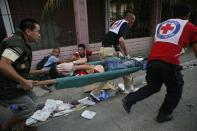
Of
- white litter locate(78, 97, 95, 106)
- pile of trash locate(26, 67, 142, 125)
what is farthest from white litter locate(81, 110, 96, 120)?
white litter locate(78, 97, 95, 106)

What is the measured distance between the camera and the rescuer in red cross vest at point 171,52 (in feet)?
7.97

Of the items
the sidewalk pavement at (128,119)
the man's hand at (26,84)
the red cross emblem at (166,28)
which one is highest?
the red cross emblem at (166,28)

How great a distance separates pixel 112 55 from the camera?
3.81m

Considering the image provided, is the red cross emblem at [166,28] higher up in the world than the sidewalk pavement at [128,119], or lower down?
higher up

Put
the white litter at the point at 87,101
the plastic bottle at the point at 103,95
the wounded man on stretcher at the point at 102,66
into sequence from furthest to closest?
1. the plastic bottle at the point at 103,95
2. the white litter at the point at 87,101
3. the wounded man on stretcher at the point at 102,66

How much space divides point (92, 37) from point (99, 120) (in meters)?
3.75

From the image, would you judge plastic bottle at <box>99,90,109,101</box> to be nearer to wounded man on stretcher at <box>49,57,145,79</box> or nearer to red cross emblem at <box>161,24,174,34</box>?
wounded man on stretcher at <box>49,57,145,79</box>

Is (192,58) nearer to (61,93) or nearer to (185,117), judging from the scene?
(185,117)

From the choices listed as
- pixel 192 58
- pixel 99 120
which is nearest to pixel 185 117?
pixel 99 120

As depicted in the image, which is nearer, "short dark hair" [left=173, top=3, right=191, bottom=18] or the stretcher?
the stretcher

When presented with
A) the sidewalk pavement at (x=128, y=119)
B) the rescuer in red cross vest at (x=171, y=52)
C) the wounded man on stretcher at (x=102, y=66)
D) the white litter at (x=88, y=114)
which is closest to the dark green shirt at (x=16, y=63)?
the wounded man on stretcher at (x=102, y=66)

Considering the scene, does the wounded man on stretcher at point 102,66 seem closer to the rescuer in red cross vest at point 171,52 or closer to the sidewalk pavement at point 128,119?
the rescuer in red cross vest at point 171,52

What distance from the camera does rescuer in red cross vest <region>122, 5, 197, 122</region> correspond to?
7.97 feet

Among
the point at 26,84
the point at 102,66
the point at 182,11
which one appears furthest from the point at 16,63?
the point at 182,11
